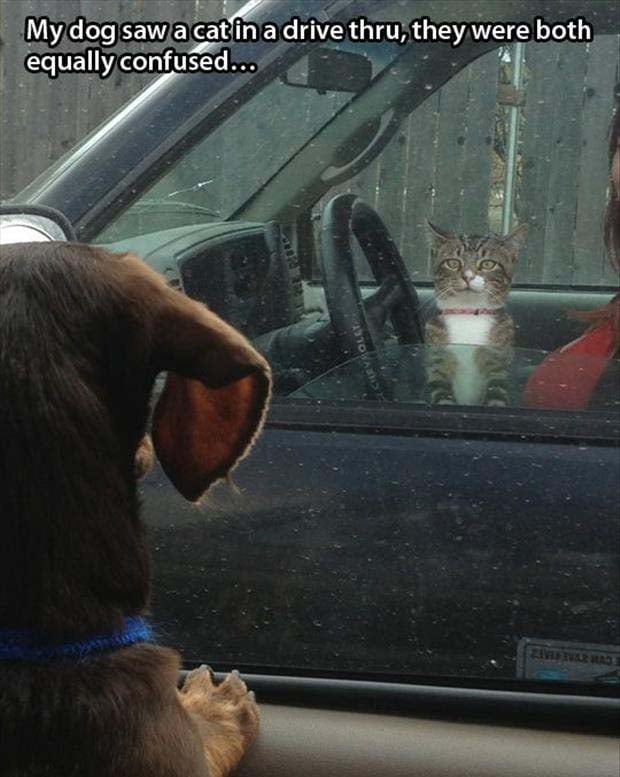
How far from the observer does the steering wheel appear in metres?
2.72

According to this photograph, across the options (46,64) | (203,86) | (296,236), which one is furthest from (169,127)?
(46,64)

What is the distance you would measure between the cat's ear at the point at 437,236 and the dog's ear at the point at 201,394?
0.80 meters

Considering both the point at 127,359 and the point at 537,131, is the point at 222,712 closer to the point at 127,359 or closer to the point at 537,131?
the point at 127,359

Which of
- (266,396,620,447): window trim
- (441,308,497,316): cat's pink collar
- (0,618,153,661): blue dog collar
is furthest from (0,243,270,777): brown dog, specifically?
(441,308,497,316): cat's pink collar

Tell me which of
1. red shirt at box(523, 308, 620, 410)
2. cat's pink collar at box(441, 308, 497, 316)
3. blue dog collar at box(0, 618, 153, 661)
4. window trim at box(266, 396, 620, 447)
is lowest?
blue dog collar at box(0, 618, 153, 661)

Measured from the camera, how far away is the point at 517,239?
268cm

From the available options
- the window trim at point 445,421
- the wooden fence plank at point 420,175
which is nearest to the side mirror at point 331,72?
A: the wooden fence plank at point 420,175

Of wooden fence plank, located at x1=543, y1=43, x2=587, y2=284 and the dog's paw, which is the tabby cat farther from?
the dog's paw

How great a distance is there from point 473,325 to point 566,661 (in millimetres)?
608

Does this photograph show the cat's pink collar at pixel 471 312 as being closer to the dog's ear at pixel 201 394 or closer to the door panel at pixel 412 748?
the door panel at pixel 412 748

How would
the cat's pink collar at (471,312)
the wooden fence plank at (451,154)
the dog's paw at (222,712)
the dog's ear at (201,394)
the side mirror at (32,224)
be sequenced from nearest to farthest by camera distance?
the dog's ear at (201,394) < the side mirror at (32,224) < the dog's paw at (222,712) < the wooden fence plank at (451,154) < the cat's pink collar at (471,312)

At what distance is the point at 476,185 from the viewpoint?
8.70 ft

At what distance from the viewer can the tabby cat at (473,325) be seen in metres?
2.67

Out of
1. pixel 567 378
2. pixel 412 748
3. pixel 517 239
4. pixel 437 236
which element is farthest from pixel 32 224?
pixel 412 748
